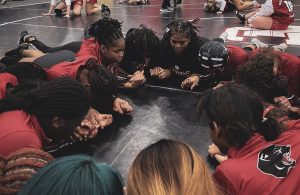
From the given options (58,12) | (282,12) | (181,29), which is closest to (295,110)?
(181,29)

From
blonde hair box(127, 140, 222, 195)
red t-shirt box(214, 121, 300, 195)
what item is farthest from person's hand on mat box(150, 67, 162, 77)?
blonde hair box(127, 140, 222, 195)

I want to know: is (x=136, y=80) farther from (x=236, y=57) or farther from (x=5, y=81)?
(x=5, y=81)

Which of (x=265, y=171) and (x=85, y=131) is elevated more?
(x=265, y=171)

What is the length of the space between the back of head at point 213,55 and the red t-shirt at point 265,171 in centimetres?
147

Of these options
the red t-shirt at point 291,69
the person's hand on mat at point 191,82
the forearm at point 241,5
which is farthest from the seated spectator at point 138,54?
the forearm at point 241,5

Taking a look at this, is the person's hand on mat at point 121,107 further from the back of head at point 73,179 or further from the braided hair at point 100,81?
the back of head at point 73,179

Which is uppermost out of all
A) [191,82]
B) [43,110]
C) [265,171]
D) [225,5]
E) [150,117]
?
[43,110]

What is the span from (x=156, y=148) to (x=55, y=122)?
3.04 ft

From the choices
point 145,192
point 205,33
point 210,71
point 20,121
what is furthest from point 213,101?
point 205,33

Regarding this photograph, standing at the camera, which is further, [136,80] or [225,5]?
[225,5]

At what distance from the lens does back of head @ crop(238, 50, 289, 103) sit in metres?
2.44

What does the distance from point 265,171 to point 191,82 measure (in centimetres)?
177

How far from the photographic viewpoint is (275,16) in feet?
18.4

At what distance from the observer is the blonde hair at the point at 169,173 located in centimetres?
104
